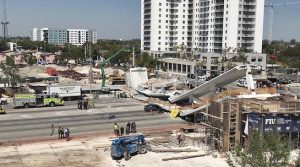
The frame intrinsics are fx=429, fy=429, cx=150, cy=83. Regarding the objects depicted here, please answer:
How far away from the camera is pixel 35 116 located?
5588cm

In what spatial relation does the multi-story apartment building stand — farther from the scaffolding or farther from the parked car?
the scaffolding

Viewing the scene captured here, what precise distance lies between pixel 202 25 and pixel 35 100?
318 feet

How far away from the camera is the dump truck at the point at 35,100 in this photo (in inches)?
2425

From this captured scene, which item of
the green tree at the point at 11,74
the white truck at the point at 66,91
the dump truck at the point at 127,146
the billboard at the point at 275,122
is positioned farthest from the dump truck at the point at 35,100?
the billboard at the point at 275,122

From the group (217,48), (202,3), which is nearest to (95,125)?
(217,48)

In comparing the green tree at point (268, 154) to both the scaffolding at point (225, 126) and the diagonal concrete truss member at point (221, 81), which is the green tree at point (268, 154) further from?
the diagonal concrete truss member at point (221, 81)

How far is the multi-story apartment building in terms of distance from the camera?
13788 cm

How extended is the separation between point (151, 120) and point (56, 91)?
2076 centimetres

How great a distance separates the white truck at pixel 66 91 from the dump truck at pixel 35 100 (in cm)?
303

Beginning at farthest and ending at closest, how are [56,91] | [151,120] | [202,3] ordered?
[202,3]
[56,91]
[151,120]

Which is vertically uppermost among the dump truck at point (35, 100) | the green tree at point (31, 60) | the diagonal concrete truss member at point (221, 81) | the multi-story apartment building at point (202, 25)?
the multi-story apartment building at point (202, 25)

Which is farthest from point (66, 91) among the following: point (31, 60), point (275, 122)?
point (31, 60)

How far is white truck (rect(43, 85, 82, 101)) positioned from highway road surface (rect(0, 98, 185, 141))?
10.5 feet

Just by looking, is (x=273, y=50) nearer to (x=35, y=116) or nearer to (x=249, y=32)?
(x=249, y=32)
